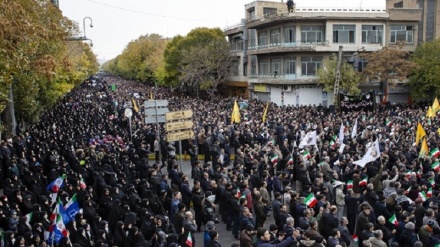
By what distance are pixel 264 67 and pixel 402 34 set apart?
12.9 meters

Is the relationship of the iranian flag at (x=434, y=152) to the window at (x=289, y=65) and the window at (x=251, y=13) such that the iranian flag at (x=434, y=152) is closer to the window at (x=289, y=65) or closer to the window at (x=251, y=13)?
the window at (x=289, y=65)

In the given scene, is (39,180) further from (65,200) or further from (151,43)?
(151,43)

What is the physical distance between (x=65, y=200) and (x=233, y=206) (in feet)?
13.6

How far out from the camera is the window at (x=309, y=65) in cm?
3894

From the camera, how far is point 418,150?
55.1ft

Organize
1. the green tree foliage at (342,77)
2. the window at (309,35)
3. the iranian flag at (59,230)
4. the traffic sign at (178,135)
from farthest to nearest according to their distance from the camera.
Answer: the window at (309,35)
the green tree foliage at (342,77)
the traffic sign at (178,135)
the iranian flag at (59,230)

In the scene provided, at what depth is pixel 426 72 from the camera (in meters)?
35.1

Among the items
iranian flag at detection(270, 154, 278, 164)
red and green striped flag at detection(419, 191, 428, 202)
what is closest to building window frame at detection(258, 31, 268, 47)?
iranian flag at detection(270, 154, 278, 164)

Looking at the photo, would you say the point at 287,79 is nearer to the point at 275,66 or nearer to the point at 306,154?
the point at 275,66

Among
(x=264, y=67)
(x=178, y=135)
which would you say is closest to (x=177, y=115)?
(x=178, y=135)

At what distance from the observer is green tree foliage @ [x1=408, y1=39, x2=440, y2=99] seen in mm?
34406

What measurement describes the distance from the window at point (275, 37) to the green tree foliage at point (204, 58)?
7952mm

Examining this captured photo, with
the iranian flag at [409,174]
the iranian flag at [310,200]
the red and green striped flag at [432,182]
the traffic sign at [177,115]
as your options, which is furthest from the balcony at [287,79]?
the iranian flag at [310,200]

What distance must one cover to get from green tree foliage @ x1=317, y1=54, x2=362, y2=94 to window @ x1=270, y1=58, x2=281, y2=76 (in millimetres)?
5512
